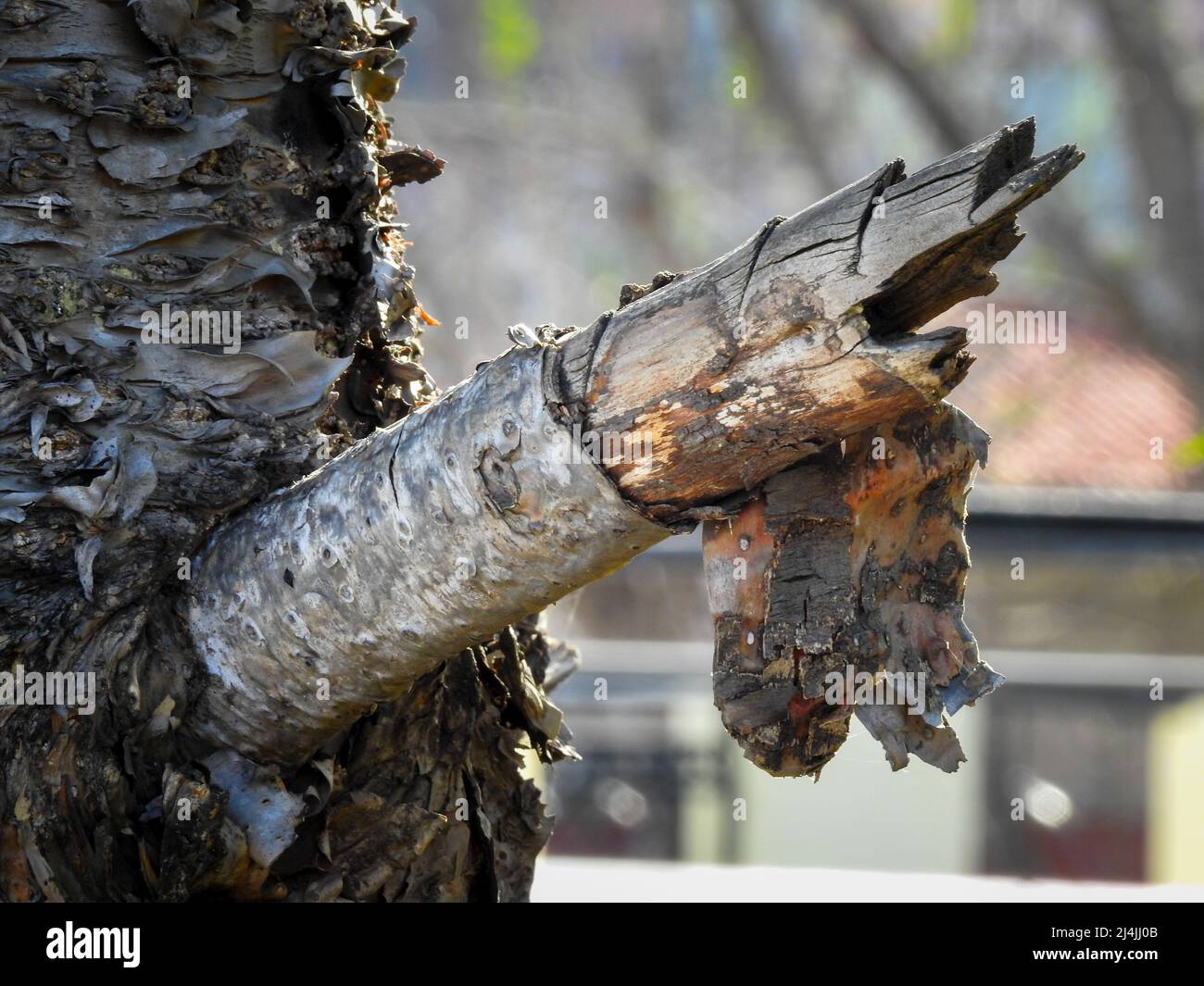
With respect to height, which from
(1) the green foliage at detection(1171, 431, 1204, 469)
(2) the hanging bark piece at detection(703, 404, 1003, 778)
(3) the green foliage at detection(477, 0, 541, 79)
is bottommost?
(2) the hanging bark piece at detection(703, 404, 1003, 778)

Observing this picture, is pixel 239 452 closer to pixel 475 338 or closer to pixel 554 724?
pixel 554 724

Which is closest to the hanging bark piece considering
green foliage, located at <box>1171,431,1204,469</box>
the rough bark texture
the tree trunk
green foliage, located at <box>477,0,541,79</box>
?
the tree trunk

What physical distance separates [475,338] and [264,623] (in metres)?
9.35

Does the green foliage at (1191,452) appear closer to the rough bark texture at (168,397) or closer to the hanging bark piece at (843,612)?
the hanging bark piece at (843,612)

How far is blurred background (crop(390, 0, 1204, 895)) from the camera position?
4.50 m

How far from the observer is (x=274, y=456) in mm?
A: 1470

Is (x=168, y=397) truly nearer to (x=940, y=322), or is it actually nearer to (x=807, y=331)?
(x=807, y=331)

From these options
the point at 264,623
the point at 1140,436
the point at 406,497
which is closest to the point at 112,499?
the point at 264,623

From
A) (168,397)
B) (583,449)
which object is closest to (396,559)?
(583,449)

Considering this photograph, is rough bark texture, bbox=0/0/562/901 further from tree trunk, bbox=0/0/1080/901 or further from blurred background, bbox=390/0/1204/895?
blurred background, bbox=390/0/1204/895

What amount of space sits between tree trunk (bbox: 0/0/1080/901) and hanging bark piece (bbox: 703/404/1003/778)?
0.14 feet

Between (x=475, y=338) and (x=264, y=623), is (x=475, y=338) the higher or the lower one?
the higher one

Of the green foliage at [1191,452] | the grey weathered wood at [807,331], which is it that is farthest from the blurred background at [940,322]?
the grey weathered wood at [807,331]

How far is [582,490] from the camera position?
1210mm
